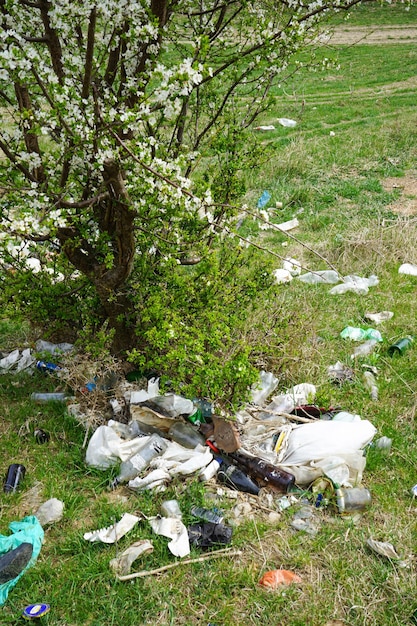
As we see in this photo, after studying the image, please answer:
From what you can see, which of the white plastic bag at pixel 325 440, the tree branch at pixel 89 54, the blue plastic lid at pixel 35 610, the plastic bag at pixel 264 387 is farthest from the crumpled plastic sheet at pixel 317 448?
the tree branch at pixel 89 54

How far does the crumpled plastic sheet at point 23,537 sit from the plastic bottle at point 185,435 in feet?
3.03

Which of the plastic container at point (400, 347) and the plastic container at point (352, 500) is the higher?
the plastic container at point (352, 500)

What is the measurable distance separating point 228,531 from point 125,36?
2473 mm

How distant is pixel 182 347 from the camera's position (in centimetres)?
338

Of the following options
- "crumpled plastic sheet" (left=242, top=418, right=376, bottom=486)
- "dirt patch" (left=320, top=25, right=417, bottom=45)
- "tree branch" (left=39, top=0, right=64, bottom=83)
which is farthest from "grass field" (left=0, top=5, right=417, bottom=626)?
"dirt patch" (left=320, top=25, right=417, bottom=45)

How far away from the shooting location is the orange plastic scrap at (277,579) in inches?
105

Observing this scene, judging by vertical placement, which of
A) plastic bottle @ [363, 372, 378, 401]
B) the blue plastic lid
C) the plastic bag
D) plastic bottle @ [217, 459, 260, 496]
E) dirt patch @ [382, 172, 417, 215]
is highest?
the plastic bag

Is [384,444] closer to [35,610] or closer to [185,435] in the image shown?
[185,435]

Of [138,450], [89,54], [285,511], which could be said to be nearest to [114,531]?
[138,450]

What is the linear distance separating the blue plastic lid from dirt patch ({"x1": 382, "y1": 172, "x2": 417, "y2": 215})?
5.88 m

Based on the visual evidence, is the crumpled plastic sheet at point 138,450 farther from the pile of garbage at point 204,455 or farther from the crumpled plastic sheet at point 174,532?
the crumpled plastic sheet at point 174,532

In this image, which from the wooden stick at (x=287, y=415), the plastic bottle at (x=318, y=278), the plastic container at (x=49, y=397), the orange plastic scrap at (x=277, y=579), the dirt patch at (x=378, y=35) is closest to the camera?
the orange plastic scrap at (x=277, y=579)

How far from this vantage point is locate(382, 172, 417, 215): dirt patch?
24.0ft

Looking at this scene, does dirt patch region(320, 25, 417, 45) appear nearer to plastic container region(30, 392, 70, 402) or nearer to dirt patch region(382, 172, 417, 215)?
dirt patch region(382, 172, 417, 215)
